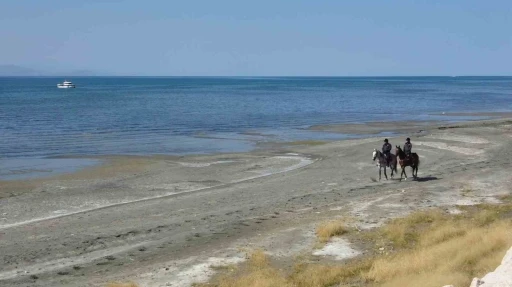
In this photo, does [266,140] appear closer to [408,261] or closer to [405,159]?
[405,159]

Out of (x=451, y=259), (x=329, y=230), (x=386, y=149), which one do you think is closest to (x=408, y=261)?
(x=451, y=259)

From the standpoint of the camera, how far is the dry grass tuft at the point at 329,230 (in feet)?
63.3

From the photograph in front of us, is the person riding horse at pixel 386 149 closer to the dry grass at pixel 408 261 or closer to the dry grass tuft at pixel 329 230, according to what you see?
the dry grass at pixel 408 261

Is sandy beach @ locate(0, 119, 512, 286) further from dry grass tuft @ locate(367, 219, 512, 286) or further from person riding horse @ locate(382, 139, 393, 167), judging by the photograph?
dry grass tuft @ locate(367, 219, 512, 286)

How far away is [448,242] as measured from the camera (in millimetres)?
16922

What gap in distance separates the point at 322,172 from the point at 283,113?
50391mm

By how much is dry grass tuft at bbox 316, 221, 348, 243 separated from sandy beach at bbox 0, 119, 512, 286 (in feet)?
1.48

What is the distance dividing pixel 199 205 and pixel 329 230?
773 cm

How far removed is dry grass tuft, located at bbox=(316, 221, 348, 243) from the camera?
63.3 ft

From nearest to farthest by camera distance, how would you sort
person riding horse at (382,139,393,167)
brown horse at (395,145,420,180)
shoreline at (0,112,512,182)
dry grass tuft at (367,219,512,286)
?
dry grass tuft at (367,219,512,286) < brown horse at (395,145,420,180) < person riding horse at (382,139,393,167) < shoreline at (0,112,512,182)

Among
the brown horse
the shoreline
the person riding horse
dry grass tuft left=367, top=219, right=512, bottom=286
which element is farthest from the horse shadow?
the shoreline

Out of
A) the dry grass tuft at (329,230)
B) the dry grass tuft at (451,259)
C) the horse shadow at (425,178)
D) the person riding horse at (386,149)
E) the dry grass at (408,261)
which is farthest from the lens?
the horse shadow at (425,178)

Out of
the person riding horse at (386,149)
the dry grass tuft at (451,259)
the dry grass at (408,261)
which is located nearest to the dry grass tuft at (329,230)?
the dry grass at (408,261)

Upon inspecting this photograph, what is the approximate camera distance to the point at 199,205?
25.8 metres
